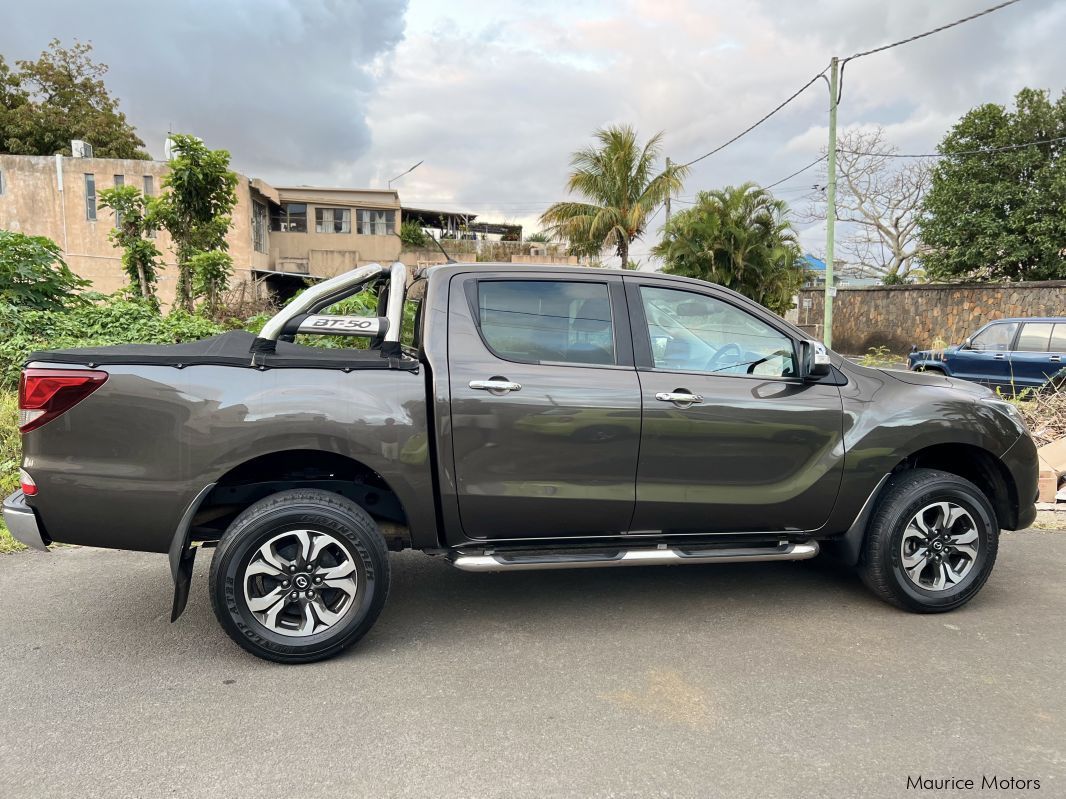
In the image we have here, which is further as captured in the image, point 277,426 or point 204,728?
point 277,426

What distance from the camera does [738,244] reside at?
22406mm

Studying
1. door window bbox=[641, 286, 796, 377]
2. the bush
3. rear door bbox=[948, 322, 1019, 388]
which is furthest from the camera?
rear door bbox=[948, 322, 1019, 388]

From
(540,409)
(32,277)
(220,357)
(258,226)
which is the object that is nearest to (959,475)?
(540,409)

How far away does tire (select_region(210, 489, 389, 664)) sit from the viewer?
3225mm

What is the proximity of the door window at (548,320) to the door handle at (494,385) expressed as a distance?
7.2 inches

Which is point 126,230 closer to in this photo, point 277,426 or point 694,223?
point 277,426

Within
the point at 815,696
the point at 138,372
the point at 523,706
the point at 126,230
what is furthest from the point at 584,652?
the point at 126,230

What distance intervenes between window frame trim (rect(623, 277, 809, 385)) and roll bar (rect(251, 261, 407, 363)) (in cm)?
117

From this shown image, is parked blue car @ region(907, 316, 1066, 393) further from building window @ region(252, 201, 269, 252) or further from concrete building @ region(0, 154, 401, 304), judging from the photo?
building window @ region(252, 201, 269, 252)

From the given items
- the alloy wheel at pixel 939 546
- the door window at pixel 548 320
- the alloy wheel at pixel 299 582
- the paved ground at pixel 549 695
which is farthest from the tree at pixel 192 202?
the alloy wheel at pixel 939 546

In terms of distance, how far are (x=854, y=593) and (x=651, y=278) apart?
2181mm

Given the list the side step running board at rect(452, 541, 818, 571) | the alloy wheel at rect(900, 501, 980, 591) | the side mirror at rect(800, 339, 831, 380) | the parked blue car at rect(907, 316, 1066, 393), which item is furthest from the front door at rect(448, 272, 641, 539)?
the parked blue car at rect(907, 316, 1066, 393)

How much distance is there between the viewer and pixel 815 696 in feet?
10.1

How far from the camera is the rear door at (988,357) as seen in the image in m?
11.2
